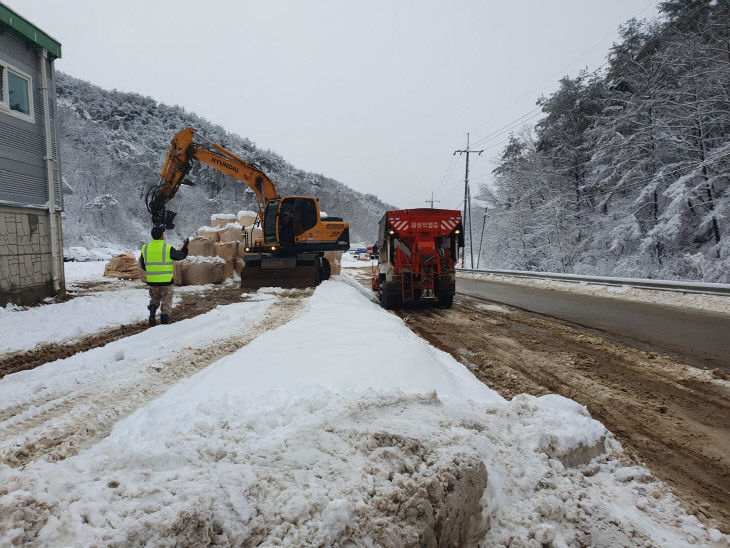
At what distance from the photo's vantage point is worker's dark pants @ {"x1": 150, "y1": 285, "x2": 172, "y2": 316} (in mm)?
7000

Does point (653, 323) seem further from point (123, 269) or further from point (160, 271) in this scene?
point (123, 269)

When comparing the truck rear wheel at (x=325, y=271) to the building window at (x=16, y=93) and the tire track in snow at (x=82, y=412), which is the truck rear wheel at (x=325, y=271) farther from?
the tire track in snow at (x=82, y=412)

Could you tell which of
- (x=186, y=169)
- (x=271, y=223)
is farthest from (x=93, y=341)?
(x=186, y=169)

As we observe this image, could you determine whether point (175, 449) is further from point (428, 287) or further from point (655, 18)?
point (655, 18)

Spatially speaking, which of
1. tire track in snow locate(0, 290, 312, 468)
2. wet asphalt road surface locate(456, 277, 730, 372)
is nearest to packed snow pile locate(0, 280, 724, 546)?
tire track in snow locate(0, 290, 312, 468)

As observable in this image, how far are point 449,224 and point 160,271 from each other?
6.95 m

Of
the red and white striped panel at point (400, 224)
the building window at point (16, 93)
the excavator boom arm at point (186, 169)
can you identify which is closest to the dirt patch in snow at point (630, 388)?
the red and white striped panel at point (400, 224)

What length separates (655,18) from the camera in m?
21.1

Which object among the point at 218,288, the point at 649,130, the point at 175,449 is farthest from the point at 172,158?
the point at 649,130

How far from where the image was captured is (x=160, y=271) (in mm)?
6941

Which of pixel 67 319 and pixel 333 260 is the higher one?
pixel 333 260

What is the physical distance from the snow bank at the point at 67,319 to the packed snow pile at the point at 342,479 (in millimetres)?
4439

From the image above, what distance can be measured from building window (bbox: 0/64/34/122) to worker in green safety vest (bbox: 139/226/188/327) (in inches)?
237

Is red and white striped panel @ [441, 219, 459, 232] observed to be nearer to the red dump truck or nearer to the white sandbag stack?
the red dump truck
